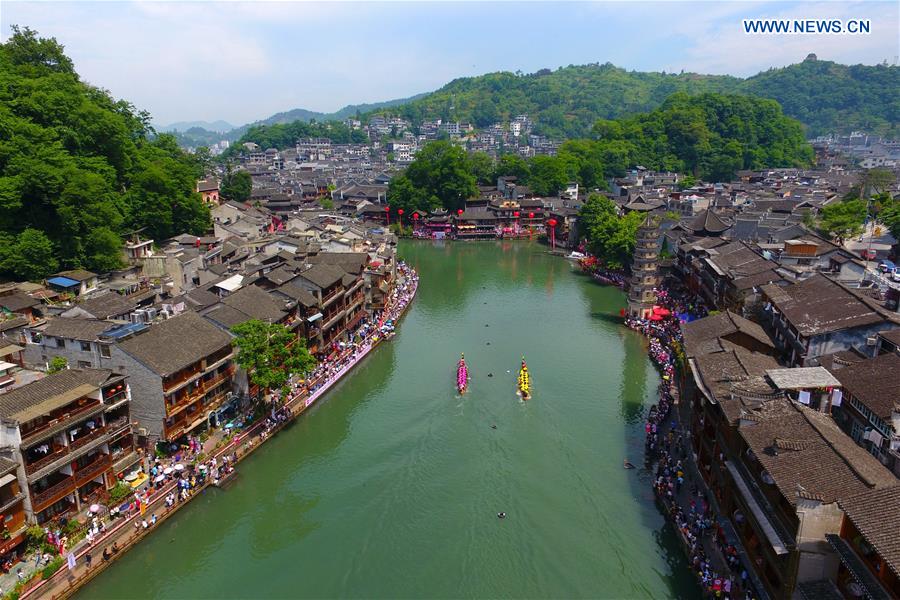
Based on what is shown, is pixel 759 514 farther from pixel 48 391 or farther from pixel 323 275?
pixel 323 275

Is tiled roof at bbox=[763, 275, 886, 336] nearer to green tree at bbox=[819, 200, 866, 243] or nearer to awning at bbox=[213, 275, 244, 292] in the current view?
green tree at bbox=[819, 200, 866, 243]

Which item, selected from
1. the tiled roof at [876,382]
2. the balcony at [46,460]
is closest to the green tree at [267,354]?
the balcony at [46,460]

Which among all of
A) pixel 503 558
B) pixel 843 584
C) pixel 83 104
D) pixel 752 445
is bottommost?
pixel 503 558

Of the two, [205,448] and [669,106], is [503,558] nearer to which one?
[205,448]

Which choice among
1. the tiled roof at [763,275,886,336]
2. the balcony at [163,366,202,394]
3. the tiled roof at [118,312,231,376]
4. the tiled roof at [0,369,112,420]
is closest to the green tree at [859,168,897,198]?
the tiled roof at [763,275,886,336]

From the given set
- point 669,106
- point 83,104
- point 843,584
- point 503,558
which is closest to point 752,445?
point 843,584

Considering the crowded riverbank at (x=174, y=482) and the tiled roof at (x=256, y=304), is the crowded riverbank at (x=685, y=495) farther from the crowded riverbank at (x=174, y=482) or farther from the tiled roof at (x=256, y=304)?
the tiled roof at (x=256, y=304)
